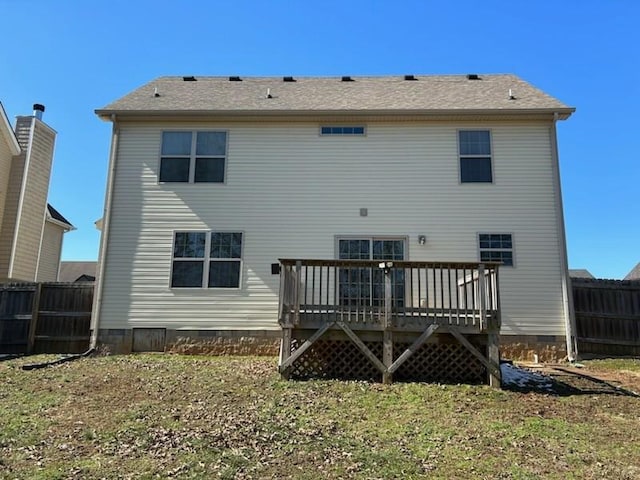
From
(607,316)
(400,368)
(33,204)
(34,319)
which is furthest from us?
(33,204)

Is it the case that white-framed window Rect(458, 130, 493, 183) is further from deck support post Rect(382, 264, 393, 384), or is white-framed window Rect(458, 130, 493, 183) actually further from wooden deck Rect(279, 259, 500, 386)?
deck support post Rect(382, 264, 393, 384)

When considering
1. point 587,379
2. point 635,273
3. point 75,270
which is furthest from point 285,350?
point 75,270

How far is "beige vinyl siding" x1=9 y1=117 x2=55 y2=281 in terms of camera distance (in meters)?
15.8

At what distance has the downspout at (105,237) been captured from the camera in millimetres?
10969

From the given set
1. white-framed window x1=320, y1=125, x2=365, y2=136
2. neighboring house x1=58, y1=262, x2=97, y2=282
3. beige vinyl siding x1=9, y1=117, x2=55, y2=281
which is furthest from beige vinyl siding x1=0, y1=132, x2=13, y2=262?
neighboring house x1=58, y1=262, x2=97, y2=282

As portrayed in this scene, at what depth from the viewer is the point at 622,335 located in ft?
36.3

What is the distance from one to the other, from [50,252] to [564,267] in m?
19.6

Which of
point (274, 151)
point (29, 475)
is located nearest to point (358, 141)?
point (274, 151)

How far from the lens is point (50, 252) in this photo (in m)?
19.7

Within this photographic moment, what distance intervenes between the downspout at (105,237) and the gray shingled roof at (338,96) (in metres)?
0.74

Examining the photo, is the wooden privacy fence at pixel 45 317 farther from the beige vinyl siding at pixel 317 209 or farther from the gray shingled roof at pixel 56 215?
the gray shingled roof at pixel 56 215

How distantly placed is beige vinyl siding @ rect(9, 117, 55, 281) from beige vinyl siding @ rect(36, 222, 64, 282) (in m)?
1.63

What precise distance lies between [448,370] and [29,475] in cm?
629

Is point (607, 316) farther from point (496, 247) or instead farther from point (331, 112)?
point (331, 112)
